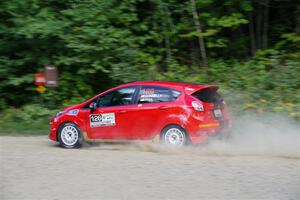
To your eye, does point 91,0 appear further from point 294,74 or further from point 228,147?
point 228,147

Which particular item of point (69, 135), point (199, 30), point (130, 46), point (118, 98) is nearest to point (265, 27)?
point (199, 30)

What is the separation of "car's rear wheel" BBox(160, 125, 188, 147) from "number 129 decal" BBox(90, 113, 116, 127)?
1.30 meters

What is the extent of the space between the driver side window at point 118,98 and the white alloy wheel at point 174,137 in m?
1.21

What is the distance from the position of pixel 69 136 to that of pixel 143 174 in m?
3.93

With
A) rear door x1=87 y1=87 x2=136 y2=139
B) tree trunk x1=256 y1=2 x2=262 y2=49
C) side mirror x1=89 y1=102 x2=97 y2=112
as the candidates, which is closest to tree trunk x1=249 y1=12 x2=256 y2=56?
tree trunk x1=256 y1=2 x2=262 y2=49

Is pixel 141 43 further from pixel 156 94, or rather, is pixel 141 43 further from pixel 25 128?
pixel 156 94

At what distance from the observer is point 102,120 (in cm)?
1202

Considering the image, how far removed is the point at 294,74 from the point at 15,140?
8278mm

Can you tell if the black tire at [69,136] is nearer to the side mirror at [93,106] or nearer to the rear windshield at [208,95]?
the side mirror at [93,106]

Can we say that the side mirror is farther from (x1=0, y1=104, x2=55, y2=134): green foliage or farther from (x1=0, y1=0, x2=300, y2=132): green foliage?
(x1=0, y1=0, x2=300, y2=132): green foliage

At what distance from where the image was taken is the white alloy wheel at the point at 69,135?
12.3 m

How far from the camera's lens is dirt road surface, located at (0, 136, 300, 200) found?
25.1 ft

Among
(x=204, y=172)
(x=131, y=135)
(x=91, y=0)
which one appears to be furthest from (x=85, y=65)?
(x=204, y=172)

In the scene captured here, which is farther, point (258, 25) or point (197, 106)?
point (258, 25)
